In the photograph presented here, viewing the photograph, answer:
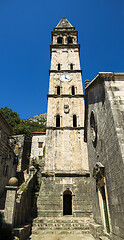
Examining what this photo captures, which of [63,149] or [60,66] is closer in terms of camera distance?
[63,149]

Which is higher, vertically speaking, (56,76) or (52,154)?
(56,76)

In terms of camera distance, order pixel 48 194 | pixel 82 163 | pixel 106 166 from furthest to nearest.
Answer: pixel 82 163
pixel 48 194
pixel 106 166

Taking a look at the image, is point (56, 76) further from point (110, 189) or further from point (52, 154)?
point (110, 189)

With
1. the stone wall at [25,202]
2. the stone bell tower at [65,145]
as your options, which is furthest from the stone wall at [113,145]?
the stone bell tower at [65,145]

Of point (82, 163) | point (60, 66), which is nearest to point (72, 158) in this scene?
point (82, 163)

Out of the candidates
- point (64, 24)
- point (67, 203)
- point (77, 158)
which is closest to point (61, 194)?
point (67, 203)

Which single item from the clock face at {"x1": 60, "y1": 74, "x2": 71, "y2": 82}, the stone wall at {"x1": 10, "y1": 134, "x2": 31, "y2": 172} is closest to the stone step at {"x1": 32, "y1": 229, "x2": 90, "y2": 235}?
the stone wall at {"x1": 10, "y1": 134, "x2": 31, "y2": 172}

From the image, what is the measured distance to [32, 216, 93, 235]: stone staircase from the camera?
434 inches

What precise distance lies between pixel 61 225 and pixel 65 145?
7.68 m

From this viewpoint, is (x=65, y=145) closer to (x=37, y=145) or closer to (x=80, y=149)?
(x=80, y=149)

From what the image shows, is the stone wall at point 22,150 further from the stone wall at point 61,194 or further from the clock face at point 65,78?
the clock face at point 65,78

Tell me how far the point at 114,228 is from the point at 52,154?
1081cm

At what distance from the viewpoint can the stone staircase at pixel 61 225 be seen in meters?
11.0

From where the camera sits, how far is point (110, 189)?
6.94m
